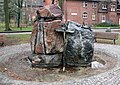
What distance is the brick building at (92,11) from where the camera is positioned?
4634 centimetres

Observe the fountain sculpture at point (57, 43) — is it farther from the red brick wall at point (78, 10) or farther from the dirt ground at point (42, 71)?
the red brick wall at point (78, 10)

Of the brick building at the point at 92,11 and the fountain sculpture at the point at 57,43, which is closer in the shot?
the fountain sculpture at the point at 57,43

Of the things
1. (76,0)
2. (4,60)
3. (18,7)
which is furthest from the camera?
(76,0)

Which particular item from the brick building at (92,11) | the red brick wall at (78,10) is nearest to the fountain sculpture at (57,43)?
the brick building at (92,11)

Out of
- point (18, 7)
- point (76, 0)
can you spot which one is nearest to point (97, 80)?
point (18, 7)

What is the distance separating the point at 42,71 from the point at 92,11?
41.3 m

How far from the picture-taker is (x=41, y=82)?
760 centimetres

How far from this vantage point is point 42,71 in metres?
9.20

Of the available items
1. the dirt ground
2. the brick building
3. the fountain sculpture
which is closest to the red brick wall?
the brick building

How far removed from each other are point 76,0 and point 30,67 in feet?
126

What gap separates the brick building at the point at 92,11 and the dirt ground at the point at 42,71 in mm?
35438

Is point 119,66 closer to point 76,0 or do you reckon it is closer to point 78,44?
point 78,44

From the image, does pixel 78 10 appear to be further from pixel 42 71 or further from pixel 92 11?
pixel 42 71

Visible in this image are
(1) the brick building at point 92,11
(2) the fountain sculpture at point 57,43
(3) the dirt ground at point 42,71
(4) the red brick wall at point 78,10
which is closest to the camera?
(3) the dirt ground at point 42,71
